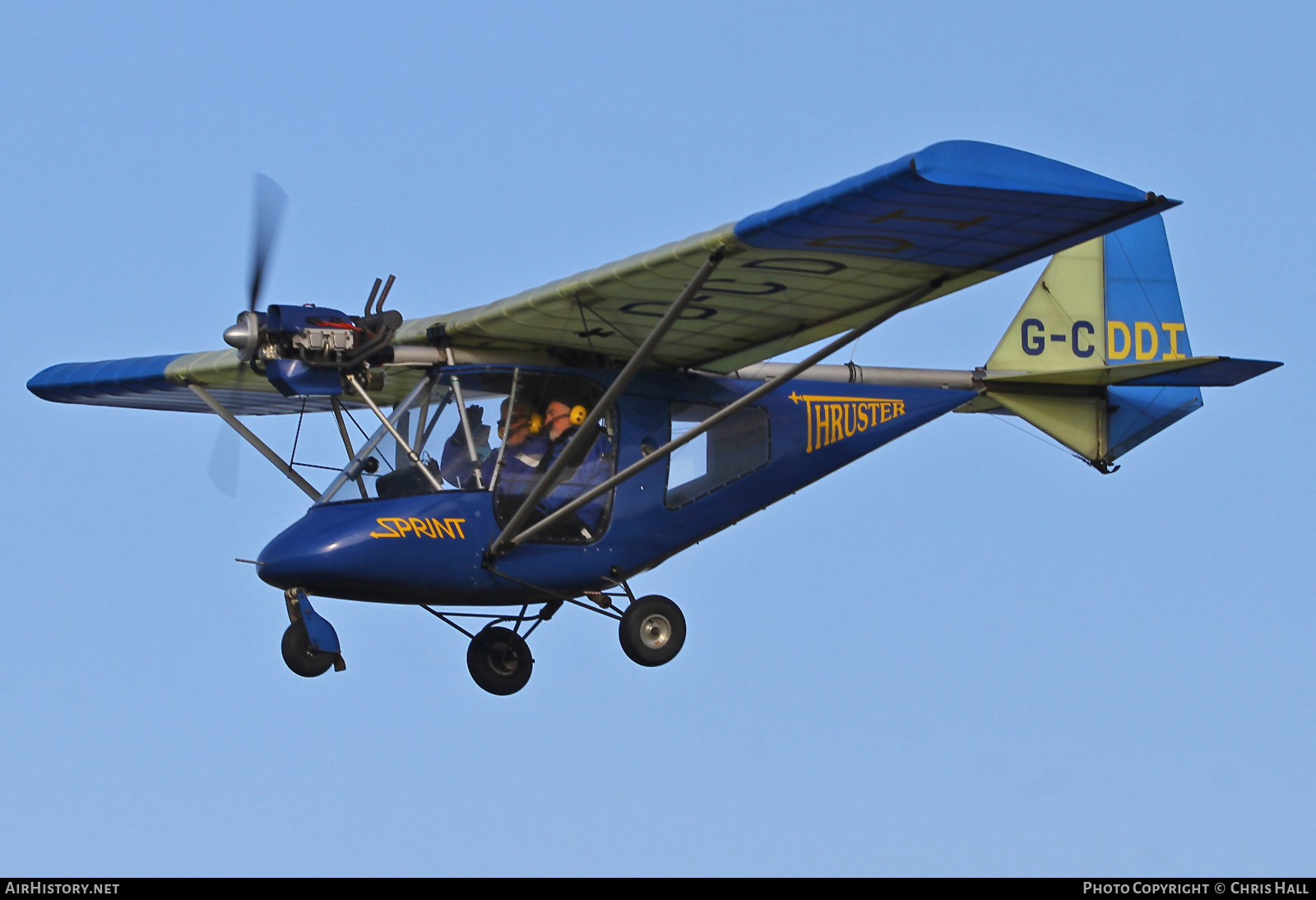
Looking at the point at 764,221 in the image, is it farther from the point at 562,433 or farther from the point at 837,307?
the point at 562,433

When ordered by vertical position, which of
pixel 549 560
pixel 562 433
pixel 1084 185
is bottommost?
pixel 549 560

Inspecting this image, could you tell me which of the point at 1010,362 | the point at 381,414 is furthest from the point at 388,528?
the point at 1010,362

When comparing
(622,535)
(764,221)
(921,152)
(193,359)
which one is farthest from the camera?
(193,359)

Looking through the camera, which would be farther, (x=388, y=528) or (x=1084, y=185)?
(x=388, y=528)

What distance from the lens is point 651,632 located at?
15.0 meters

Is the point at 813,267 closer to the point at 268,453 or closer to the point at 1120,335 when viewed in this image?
the point at 268,453

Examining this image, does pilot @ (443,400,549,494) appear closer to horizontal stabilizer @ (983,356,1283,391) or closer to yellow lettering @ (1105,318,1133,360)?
horizontal stabilizer @ (983,356,1283,391)

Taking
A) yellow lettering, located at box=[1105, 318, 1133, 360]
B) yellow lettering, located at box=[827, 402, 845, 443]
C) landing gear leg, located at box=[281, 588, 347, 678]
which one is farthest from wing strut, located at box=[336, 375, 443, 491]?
yellow lettering, located at box=[1105, 318, 1133, 360]

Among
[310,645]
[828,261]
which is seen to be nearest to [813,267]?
[828,261]

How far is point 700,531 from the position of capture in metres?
15.6

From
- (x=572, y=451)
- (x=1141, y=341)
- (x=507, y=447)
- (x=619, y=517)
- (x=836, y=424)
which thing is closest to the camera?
(x=572, y=451)

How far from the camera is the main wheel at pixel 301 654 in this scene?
1465 centimetres

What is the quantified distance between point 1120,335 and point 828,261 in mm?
6195

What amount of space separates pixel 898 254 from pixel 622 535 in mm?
3470
